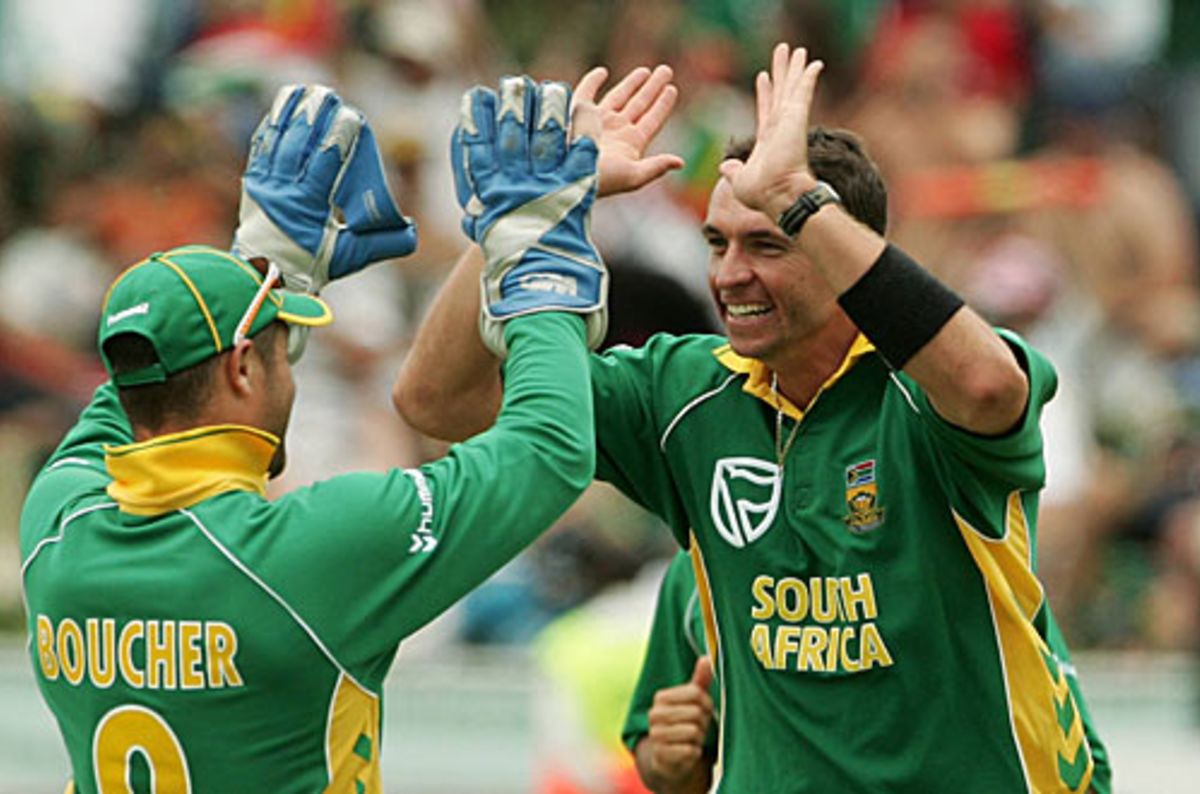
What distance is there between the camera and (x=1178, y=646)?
31.6 ft

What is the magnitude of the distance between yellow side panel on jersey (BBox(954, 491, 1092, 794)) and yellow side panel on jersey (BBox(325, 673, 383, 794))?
1.17 m

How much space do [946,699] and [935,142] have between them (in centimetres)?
691

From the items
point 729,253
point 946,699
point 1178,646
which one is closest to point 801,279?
point 729,253

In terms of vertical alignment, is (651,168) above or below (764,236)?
above

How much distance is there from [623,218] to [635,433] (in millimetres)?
5485

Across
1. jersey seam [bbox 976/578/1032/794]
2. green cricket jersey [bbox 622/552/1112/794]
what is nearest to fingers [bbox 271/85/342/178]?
green cricket jersey [bbox 622/552/1112/794]

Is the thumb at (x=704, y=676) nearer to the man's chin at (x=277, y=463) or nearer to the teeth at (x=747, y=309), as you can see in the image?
the teeth at (x=747, y=309)

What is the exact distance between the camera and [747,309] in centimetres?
462

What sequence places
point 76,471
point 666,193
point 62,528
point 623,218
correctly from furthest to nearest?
point 666,193, point 623,218, point 76,471, point 62,528

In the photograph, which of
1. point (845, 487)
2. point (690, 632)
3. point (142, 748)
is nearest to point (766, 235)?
point (845, 487)

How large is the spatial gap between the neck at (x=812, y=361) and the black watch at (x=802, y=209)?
43cm

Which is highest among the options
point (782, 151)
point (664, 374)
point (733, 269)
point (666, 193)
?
point (666, 193)

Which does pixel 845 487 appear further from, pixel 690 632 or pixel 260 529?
pixel 260 529

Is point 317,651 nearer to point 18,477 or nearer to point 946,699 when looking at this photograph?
point 946,699
